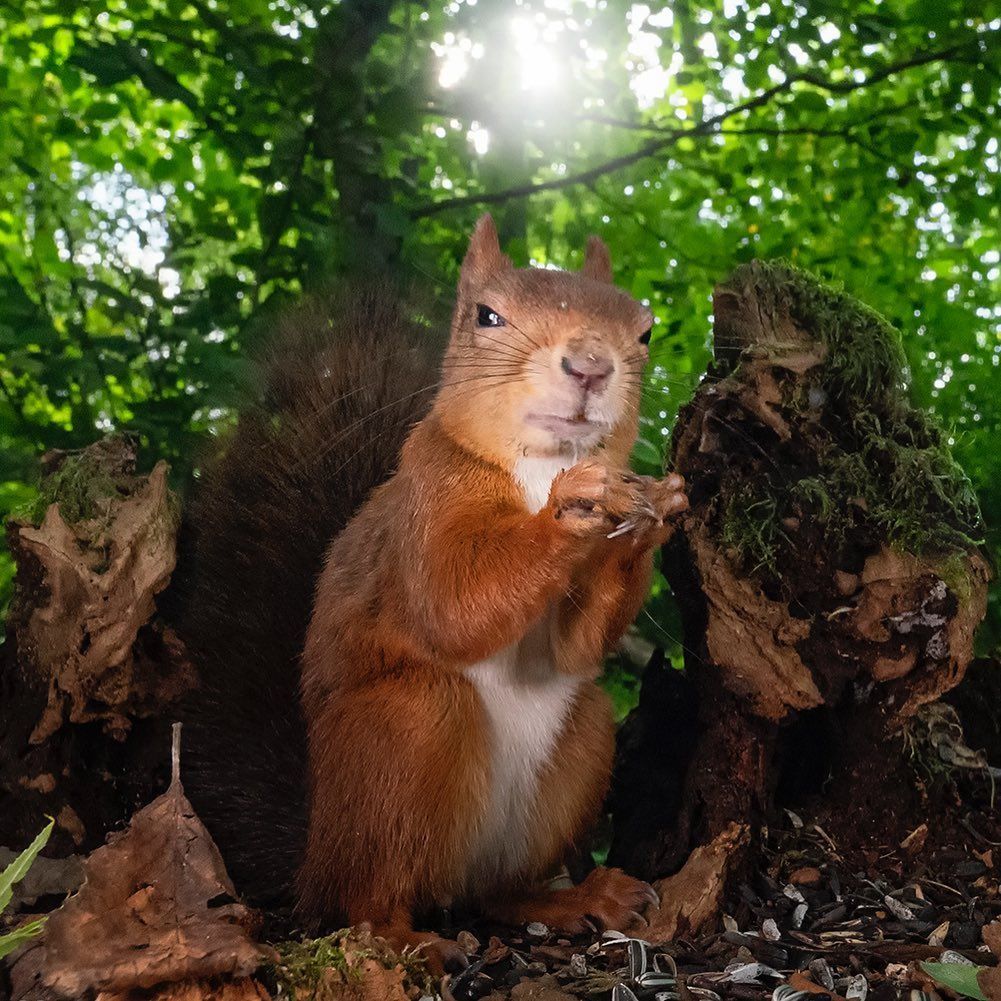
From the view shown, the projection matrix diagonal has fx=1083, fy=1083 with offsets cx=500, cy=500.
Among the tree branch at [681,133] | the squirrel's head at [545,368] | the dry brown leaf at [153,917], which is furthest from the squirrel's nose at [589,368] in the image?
the tree branch at [681,133]

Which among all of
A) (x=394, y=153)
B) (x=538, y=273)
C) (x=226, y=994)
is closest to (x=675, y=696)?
(x=538, y=273)

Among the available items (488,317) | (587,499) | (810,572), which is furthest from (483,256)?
(810,572)

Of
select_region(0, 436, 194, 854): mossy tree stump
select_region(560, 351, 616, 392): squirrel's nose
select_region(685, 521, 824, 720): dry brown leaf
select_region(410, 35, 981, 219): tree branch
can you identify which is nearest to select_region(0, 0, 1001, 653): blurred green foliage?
select_region(410, 35, 981, 219): tree branch

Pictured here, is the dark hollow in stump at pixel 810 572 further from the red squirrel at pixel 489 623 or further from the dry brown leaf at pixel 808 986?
the dry brown leaf at pixel 808 986

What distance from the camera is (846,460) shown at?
1.59 meters

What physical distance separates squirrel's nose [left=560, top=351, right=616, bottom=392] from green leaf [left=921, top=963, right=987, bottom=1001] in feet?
2.32

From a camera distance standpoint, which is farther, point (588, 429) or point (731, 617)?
point (731, 617)

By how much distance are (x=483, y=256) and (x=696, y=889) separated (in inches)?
37.4

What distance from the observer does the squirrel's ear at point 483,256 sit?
1.58m

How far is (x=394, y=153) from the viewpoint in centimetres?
237

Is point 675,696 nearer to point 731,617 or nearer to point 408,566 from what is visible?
point 731,617

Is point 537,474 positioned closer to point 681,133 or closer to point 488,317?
point 488,317

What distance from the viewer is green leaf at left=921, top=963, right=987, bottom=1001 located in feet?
3.48

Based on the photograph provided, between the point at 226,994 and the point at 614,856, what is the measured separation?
2.80ft
